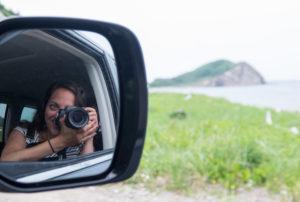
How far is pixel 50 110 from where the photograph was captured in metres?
1.18

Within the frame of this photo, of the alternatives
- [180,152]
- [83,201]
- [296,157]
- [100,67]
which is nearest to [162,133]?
[180,152]

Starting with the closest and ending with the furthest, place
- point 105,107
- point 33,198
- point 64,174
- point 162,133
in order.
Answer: point 64,174 → point 105,107 → point 33,198 → point 162,133

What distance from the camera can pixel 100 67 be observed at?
1.52 metres

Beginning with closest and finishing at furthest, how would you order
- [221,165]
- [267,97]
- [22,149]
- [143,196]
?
1. [22,149]
2. [143,196]
3. [221,165]
4. [267,97]

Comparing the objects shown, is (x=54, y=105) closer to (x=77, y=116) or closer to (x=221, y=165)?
(x=77, y=116)

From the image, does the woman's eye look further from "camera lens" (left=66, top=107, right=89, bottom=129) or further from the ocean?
the ocean

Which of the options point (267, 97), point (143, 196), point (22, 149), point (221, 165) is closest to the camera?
point (22, 149)

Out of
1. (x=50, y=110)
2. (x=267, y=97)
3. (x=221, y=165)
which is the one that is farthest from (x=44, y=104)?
(x=267, y=97)

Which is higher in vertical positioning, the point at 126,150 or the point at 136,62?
the point at 136,62

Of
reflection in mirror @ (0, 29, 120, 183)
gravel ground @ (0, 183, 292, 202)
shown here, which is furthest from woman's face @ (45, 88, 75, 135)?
gravel ground @ (0, 183, 292, 202)

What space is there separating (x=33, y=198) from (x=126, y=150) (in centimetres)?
253

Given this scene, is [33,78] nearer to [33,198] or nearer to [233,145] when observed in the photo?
[33,198]

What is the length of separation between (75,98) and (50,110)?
68mm

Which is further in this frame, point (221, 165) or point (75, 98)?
point (221, 165)
